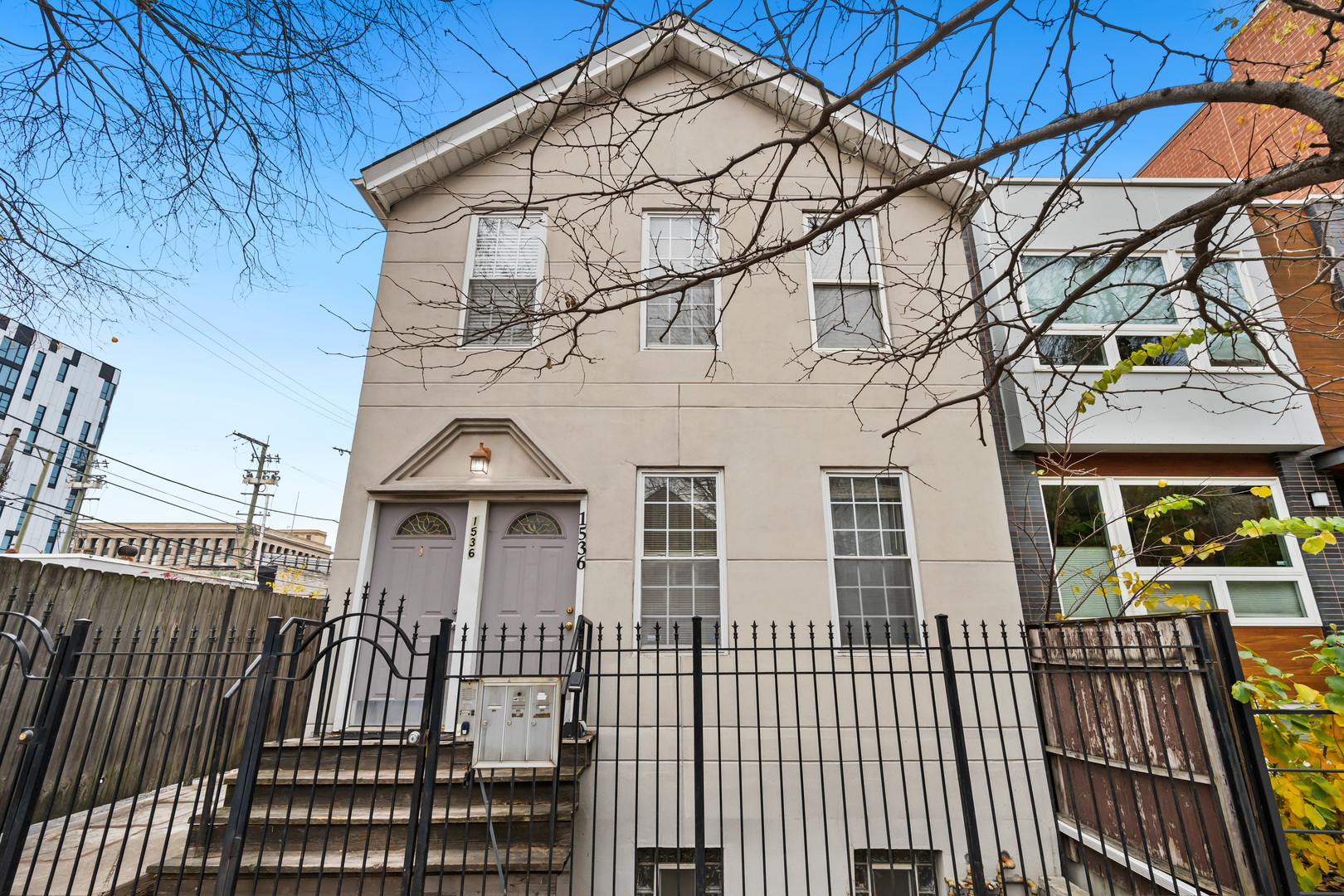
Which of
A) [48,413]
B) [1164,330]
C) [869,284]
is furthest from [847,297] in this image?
[48,413]

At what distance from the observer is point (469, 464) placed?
21.6 ft

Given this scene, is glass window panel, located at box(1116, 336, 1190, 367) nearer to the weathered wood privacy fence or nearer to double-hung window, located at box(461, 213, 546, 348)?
the weathered wood privacy fence

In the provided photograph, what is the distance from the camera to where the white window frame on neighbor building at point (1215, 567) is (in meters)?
6.75

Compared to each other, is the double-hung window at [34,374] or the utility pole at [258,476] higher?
the double-hung window at [34,374]

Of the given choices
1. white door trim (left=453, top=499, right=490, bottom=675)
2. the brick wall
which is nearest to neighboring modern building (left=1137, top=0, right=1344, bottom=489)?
the brick wall

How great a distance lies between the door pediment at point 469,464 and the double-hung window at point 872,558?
9.17 feet

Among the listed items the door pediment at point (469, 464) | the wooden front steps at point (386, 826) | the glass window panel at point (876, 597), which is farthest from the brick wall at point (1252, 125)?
the wooden front steps at point (386, 826)

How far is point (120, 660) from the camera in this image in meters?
5.40

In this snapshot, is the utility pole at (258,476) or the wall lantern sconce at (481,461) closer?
the wall lantern sconce at (481,461)

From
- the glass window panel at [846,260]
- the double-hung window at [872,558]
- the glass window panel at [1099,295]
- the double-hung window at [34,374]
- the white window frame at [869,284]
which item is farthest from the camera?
the double-hung window at [34,374]

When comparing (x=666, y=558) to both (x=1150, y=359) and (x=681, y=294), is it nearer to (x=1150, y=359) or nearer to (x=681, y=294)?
(x=681, y=294)

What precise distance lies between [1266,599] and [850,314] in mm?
5421

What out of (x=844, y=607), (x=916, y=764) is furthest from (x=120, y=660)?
(x=916, y=764)

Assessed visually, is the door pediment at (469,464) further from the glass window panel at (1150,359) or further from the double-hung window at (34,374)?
the double-hung window at (34,374)
